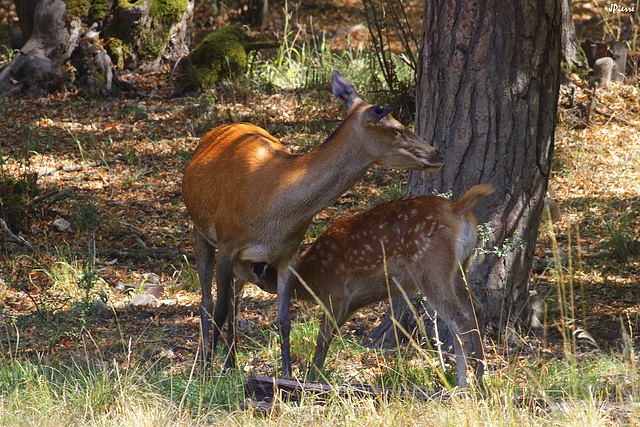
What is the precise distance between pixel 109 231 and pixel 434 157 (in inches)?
156

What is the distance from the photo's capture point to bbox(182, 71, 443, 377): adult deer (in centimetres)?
377

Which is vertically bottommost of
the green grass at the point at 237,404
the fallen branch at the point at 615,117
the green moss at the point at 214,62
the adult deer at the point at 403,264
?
the green grass at the point at 237,404

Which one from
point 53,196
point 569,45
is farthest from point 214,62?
point 569,45

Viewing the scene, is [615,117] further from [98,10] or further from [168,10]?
[98,10]

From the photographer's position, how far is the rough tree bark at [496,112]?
4.50 meters

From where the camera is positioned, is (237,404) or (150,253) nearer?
(237,404)

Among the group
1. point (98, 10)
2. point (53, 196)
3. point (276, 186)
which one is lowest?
point (53, 196)

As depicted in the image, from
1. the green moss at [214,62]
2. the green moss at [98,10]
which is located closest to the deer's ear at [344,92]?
the green moss at [214,62]

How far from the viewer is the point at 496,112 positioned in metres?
4.56

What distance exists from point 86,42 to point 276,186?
701cm

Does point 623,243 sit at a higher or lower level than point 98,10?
lower

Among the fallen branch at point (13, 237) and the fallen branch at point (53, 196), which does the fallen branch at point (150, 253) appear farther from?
the fallen branch at point (53, 196)

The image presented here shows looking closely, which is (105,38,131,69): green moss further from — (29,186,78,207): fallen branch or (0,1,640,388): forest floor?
(29,186,78,207): fallen branch

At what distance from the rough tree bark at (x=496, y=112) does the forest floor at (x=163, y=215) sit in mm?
408
